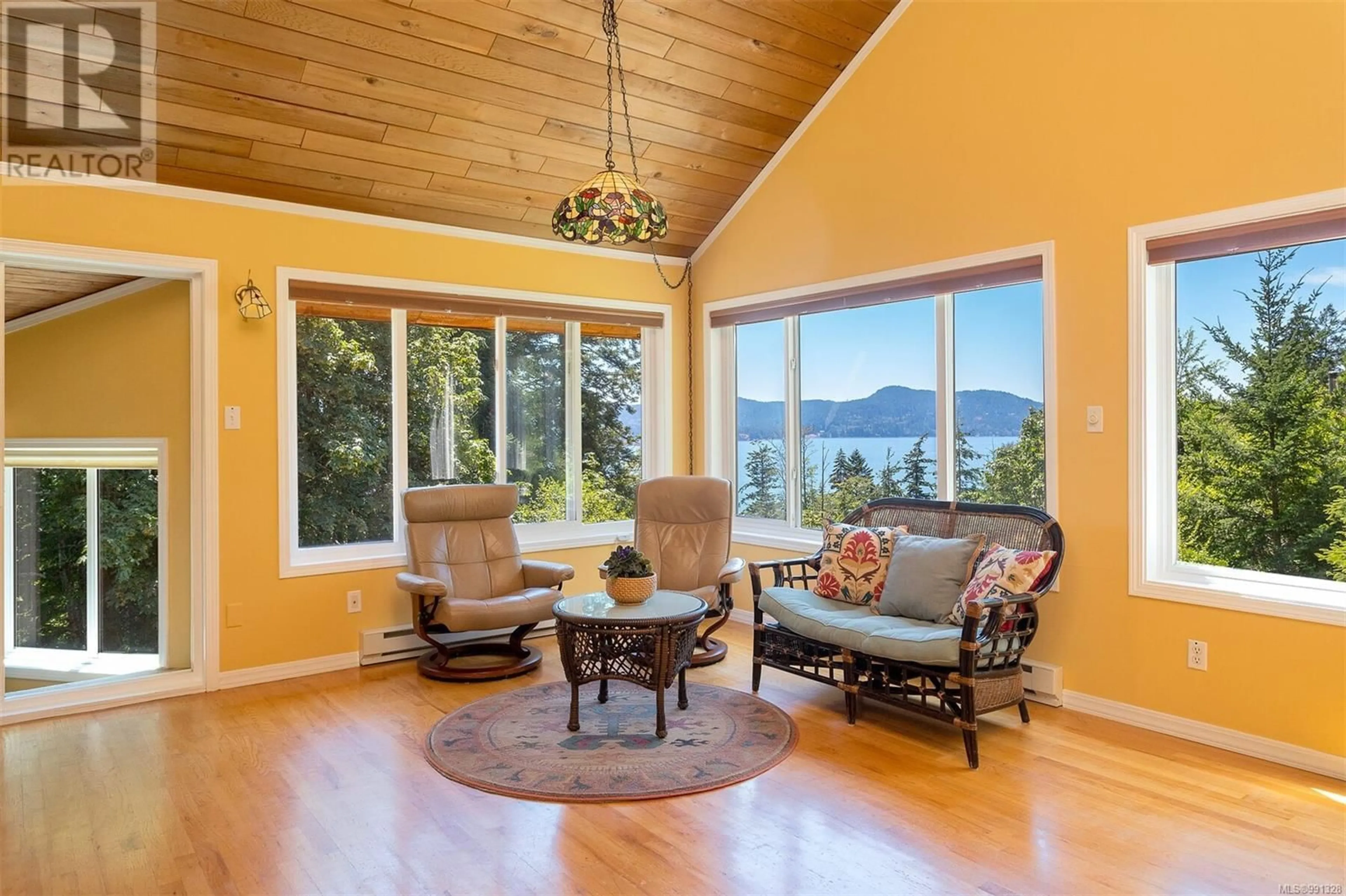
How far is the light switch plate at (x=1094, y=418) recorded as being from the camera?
11.9 feet

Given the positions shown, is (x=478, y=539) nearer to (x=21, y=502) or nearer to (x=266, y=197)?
(x=266, y=197)

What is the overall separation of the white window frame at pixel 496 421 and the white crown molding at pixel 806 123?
2.08 feet

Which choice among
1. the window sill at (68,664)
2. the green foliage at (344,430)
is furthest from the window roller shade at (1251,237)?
the window sill at (68,664)

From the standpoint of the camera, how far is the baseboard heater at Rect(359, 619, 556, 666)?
4547 mm

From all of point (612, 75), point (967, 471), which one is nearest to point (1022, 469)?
point (967, 471)

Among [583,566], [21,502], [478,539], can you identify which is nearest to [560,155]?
[478,539]

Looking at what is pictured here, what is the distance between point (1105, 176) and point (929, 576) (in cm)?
192

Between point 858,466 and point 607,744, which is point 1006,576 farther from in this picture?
point 607,744

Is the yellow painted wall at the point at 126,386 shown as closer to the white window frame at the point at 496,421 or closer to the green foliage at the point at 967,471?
the white window frame at the point at 496,421

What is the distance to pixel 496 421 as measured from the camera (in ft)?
17.0

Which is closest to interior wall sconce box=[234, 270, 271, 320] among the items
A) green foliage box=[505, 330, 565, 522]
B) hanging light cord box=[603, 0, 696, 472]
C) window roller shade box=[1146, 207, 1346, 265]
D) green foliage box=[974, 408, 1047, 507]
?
green foliage box=[505, 330, 565, 522]

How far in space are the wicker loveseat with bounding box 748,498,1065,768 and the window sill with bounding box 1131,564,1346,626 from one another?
1.42ft

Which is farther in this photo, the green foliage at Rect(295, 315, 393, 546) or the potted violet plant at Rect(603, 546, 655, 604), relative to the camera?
the green foliage at Rect(295, 315, 393, 546)

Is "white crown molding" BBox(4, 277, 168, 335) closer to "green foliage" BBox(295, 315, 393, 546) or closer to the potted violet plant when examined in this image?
"green foliage" BBox(295, 315, 393, 546)
